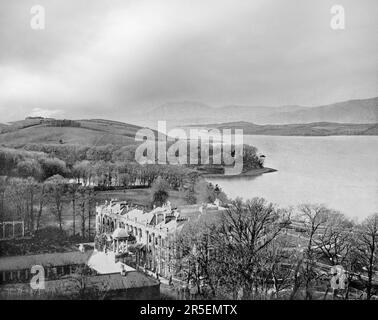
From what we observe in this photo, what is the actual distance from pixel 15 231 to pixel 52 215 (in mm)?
295

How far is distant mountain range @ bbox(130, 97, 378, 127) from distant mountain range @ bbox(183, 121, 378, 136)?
3 centimetres

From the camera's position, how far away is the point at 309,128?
3.54 metres

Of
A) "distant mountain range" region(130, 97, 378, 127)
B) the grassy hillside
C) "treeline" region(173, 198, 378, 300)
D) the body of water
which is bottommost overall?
"treeline" region(173, 198, 378, 300)

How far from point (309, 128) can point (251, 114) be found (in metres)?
0.46

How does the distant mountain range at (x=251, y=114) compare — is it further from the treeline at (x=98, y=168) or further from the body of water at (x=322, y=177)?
the treeline at (x=98, y=168)

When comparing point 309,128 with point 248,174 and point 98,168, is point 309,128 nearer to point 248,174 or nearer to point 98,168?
point 248,174

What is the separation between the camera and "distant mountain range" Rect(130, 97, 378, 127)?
3504 mm

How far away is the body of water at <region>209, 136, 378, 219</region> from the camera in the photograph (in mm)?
3408

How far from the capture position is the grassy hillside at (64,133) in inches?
141

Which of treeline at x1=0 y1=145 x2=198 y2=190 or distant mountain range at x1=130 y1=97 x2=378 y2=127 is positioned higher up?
distant mountain range at x1=130 y1=97 x2=378 y2=127

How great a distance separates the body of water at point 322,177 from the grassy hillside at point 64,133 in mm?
848

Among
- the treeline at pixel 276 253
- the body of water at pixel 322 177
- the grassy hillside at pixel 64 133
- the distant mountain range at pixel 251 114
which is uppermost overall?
the distant mountain range at pixel 251 114

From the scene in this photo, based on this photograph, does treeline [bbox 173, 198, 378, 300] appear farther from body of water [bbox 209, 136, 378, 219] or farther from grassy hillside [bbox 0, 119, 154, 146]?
grassy hillside [bbox 0, 119, 154, 146]

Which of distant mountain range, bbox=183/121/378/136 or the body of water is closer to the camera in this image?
the body of water
